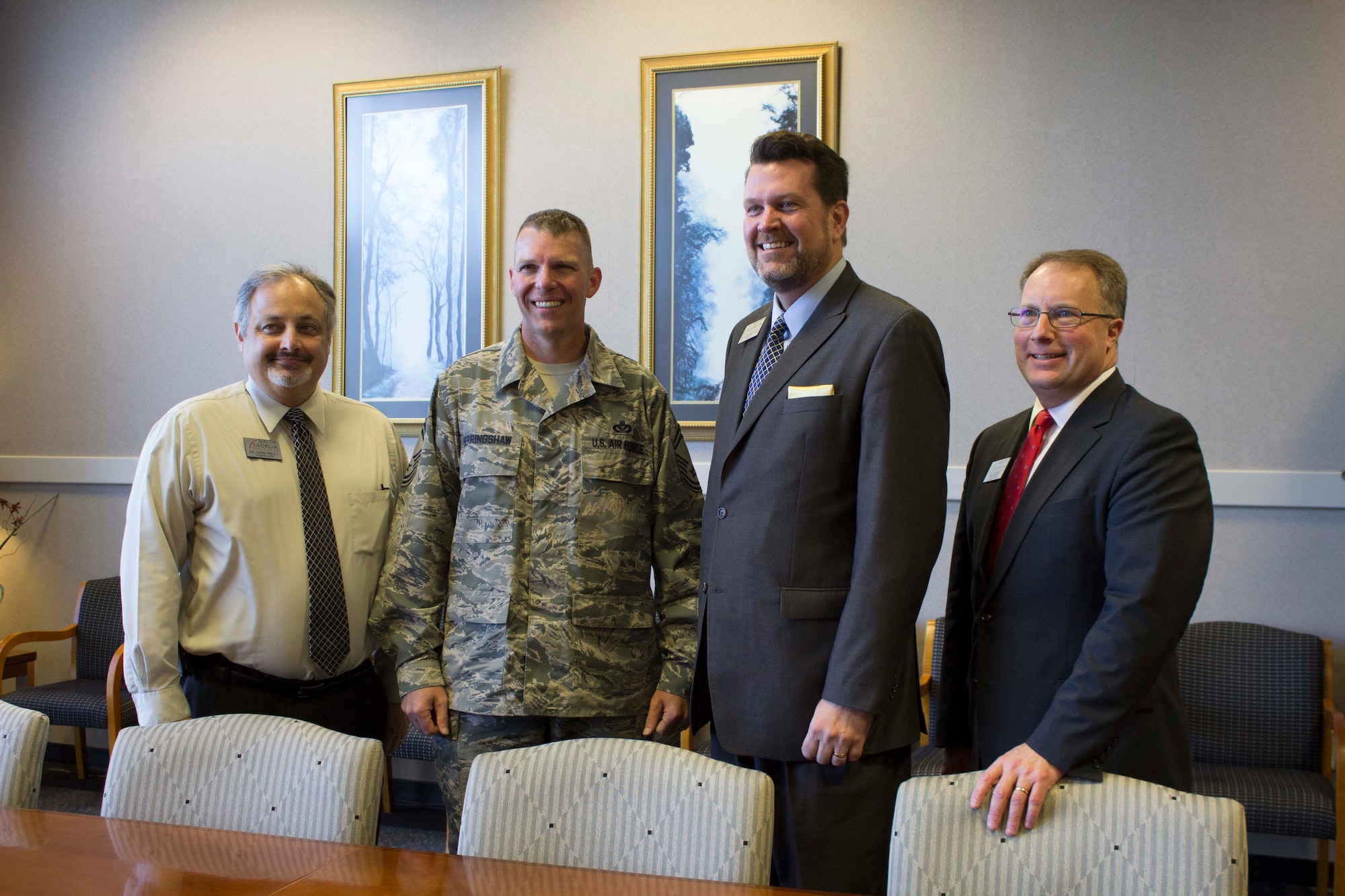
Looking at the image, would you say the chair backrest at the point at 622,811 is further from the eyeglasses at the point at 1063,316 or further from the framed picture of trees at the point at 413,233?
the framed picture of trees at the point at 413,233

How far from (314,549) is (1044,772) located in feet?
5.48

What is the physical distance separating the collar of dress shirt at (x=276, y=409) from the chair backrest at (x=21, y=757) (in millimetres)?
820

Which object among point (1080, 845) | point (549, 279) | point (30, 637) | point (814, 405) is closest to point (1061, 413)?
point (814, 405)

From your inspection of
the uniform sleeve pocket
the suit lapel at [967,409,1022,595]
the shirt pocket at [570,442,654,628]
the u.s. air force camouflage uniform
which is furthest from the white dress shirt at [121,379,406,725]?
the suit lapel at [967,409,1022,595]

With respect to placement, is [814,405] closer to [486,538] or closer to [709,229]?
[486,538]

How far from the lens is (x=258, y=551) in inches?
90.3

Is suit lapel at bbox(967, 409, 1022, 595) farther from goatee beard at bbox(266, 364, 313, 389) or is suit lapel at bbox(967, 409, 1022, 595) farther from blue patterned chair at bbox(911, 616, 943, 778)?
goatee beard at bbox(266, 364, 313, 389)

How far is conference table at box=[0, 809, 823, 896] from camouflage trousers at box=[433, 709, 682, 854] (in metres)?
0.65

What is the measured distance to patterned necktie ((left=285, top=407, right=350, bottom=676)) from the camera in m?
2.29

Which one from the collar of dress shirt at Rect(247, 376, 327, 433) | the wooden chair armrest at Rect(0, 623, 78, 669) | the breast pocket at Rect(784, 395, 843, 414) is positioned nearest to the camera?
the breast pocket at Rect(784, 395, 843, 414)

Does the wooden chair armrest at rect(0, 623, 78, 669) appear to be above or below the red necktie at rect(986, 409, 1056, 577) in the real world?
below

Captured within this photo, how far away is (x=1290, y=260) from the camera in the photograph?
3.32 metres

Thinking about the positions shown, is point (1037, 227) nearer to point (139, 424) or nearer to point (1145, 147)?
point (1145, 147)

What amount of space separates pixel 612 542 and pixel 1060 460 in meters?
0.97
